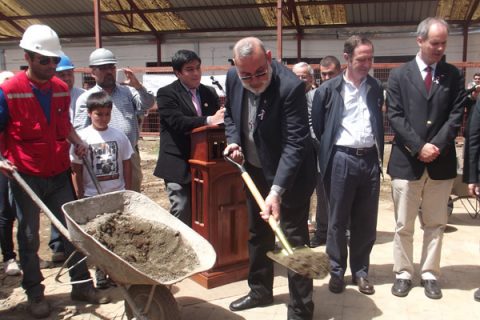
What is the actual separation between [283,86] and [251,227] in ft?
3.69

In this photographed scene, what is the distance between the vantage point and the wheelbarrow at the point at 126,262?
2541 millimetres

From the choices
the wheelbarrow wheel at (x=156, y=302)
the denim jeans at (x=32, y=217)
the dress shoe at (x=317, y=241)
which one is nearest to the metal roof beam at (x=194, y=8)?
the dress shoe at (x=317, y=241)

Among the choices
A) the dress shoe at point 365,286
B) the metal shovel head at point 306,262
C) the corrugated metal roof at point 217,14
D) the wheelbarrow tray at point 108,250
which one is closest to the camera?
the wheelbarrow tray at point 108,250

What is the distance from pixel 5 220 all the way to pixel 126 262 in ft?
7.73

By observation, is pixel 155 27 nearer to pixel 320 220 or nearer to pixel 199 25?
pixel 199 25

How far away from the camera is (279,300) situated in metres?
3.67

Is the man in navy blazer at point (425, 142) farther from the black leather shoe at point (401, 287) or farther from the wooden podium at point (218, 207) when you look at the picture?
the wooden podium at point (218, 207)

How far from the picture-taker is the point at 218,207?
3873 mm

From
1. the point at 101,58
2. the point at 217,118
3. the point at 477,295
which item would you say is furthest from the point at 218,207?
the point at 477,295

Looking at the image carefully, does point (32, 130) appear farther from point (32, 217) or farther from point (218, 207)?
point (218, 207)

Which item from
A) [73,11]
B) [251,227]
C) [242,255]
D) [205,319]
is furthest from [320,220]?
[73,11]

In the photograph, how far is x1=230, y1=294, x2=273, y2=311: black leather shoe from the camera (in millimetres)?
3488

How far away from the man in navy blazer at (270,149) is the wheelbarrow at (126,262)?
527 millimetres

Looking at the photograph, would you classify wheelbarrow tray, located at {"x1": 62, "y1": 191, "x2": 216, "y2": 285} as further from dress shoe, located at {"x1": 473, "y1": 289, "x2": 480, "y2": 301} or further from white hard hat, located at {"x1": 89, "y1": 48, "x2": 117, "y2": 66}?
dress shoe, located at {"x1": 473, "y1": 289, "x2": 480, "y2": 301}
